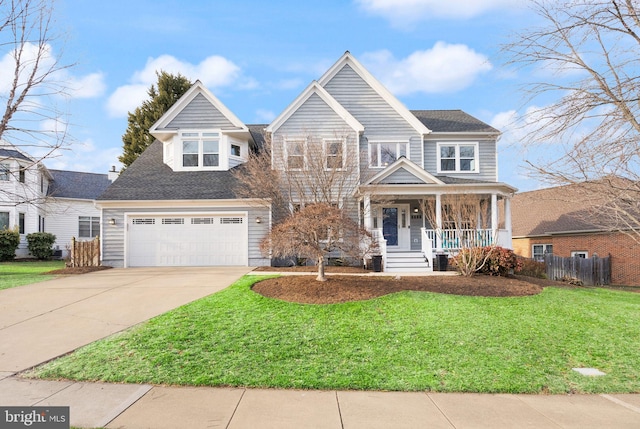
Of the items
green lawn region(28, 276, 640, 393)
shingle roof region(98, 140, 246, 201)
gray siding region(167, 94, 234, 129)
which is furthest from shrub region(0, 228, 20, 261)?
green lawn region(28, 276, 640, 393)

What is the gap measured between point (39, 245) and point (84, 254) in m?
11.8

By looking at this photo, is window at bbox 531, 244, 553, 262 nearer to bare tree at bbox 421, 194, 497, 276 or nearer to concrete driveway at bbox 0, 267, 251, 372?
bare tree at bbox 421, 194, 497, 276

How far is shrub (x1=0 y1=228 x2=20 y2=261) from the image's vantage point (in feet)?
75.2

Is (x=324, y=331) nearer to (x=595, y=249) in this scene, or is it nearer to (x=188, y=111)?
(x=188, y=111)

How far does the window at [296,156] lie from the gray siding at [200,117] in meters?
4.87

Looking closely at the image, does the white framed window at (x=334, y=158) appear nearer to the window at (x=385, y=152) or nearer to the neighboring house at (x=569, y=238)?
the window at (x=385, y=152)

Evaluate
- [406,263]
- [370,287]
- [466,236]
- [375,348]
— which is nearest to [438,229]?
[466,236]

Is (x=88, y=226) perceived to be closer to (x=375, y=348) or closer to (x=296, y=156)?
(x=296, y=156)

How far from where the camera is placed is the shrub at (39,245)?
24878 millimetres

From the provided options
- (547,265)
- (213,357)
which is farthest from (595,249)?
(213,357)

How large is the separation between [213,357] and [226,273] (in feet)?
26.9

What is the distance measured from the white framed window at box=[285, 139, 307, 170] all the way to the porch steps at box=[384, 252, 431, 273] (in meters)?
5.03

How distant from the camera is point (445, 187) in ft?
52.3

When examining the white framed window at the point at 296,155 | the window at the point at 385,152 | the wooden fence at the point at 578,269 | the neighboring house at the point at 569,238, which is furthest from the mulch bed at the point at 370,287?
the wooden fence at the point at 578,269
